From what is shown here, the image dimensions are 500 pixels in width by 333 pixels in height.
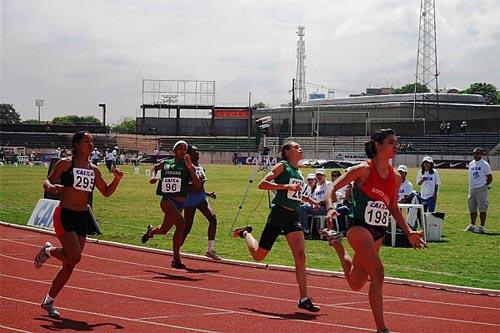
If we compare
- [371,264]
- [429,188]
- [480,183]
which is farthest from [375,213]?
[480,183]

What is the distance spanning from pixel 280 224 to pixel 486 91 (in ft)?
512

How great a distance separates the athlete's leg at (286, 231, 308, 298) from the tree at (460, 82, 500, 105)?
15218 cm

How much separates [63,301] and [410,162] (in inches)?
2689

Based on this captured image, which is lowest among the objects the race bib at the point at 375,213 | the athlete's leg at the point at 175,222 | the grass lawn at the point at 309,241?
the grass lawn at the point at 309,241

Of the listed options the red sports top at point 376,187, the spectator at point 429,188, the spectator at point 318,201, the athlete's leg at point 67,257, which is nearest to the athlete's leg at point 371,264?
the red sports top at point 376,187

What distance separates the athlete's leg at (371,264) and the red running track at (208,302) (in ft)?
2.94

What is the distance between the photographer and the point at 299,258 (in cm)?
988

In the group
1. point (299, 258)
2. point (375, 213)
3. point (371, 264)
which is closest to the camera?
point (371, 264)

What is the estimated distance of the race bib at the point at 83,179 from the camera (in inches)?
371

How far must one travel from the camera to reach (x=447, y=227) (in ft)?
70.8

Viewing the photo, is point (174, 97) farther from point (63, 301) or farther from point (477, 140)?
point (63, 301)

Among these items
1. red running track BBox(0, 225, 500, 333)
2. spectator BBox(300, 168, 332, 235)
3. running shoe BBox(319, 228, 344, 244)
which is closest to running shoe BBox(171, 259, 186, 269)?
red running track BBox(0, 225, 500, 333)

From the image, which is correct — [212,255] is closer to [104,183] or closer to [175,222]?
[175,222]

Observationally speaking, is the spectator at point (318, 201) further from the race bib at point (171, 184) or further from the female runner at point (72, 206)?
the female runner at point (72, 206)
